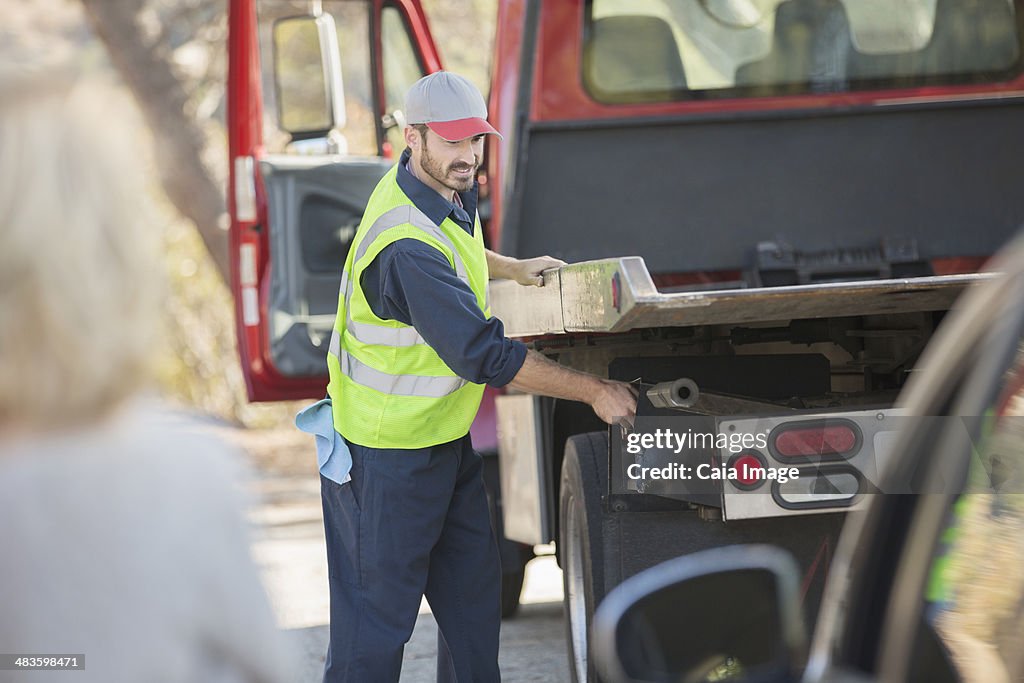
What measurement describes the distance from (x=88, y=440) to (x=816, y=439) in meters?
2.39

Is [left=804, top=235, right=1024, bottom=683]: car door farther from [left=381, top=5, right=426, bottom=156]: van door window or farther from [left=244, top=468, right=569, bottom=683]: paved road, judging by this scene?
[left=381, top=5, right=426, bottom=156]: van door window

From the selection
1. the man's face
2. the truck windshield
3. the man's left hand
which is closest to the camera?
the man's face

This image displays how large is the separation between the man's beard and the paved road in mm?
1002

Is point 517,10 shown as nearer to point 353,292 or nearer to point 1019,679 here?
point 353,292

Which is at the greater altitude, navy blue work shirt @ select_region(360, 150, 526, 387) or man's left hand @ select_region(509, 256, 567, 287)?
man's left hand @ select_region(509, 256, 567, 287)

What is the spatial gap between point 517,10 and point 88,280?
12.7 ft

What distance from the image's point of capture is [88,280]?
1641 mm

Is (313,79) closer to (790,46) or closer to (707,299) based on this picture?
(790,46)

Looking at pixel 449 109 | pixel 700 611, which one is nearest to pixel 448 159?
pixel 449 109

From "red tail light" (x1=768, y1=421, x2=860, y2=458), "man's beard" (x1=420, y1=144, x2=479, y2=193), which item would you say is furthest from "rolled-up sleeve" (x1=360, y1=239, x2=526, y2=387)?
"red tail light" (x1=768, y1=421, x2=860, y2=458)

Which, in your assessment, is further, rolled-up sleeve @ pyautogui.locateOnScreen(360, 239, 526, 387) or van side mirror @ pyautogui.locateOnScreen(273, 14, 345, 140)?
van side mirror @ pyautogui.locateOnScreen(273, 14, 345, 140)

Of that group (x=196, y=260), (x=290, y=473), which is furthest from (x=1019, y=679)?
(x=196, y=260)

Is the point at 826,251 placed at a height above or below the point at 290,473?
above

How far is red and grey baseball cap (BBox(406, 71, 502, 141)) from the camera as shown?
158 inches
